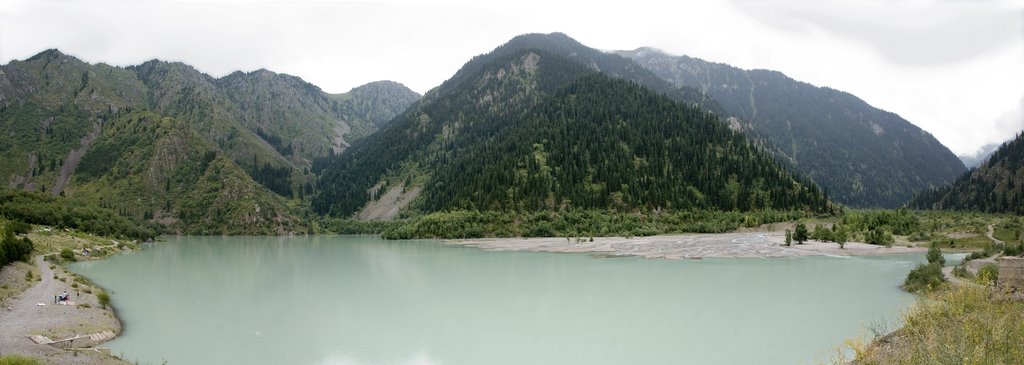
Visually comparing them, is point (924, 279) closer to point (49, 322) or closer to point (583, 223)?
point (49, 322)

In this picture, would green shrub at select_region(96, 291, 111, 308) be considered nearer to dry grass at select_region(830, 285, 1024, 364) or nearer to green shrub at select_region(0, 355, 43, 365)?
green shrub at select_region(0, 355, 43, 365)

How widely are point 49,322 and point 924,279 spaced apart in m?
48.2

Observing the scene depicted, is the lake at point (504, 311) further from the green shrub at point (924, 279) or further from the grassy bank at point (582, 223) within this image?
the grassy bank at point (582, 223)

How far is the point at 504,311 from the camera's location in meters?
33.7

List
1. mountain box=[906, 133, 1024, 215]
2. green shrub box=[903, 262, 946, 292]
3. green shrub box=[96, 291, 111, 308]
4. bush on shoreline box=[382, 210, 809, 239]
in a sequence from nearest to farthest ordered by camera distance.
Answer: green shrub box=[96, 291, 111, 308], green shrub box=[903, 262, 946, 292], bush on shoreline box=[382, 210, 809, 239], mountain box=[906, 133, 1024, 215]

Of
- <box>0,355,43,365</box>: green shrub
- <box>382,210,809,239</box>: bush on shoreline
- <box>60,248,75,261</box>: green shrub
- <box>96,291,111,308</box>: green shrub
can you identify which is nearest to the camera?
<box>0,355,43,365</box>: green shrub

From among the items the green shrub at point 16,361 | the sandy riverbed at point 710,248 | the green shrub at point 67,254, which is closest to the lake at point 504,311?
the green shrub at point 67,254

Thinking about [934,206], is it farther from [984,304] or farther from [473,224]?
[984,304]

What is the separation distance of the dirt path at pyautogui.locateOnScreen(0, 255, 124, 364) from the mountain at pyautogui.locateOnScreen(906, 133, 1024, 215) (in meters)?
154

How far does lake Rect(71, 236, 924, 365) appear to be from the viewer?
23.8 metres

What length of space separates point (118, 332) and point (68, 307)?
5.86 metres

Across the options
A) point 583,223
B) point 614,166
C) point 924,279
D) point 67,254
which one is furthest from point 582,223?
point 67,254

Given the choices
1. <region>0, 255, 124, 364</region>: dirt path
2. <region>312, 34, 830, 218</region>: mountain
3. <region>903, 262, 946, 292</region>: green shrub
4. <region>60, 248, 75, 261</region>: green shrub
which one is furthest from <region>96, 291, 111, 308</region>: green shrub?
<region>312, 34, 830, 218</region>: mountain

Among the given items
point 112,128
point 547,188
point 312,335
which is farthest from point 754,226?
point 112,128
